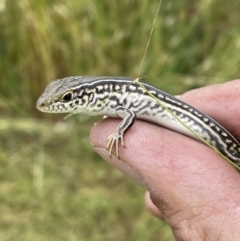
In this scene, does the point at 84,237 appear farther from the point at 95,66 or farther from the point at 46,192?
the point at 95,66

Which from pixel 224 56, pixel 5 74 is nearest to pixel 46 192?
pixel 5 74

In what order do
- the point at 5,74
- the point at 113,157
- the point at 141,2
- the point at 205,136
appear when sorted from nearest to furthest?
the point at 113,157 → the point at 205,136 → the point at 141,2 → the point at 5,74

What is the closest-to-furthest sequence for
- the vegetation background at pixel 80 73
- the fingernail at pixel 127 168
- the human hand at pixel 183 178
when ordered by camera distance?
the human hand at pixel 183 178 < the fingernail at pixel 127 168 < the vegetation background at pixel 80 73

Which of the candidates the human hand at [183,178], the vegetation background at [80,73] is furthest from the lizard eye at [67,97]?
the vegetation background at [80,73]

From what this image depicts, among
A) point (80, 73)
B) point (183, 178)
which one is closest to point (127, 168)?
point (183, 178)

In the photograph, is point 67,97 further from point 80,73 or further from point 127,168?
point 80,73

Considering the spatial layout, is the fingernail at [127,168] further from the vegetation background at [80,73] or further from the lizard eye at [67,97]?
the vegetation background at [80,73]
